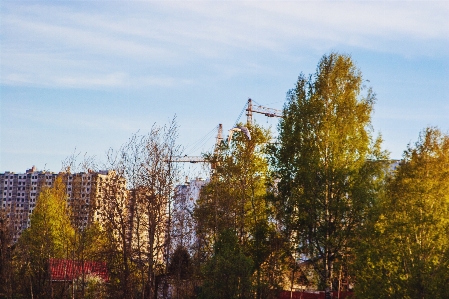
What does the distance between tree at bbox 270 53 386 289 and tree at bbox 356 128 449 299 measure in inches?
116

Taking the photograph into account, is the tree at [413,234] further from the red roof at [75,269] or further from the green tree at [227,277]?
the red roof at [75,269]

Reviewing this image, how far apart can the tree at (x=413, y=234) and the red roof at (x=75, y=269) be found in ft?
51.3

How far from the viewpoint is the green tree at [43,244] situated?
132ft

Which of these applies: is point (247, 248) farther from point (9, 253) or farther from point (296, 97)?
point (9, 253)

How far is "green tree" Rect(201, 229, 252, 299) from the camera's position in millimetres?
27922

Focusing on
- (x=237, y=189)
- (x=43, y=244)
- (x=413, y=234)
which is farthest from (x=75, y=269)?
(x=413, y=234)

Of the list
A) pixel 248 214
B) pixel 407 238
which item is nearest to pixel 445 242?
pixel 407 238

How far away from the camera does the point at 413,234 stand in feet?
89.2

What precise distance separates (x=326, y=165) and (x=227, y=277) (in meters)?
7.97

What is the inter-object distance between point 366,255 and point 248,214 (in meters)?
13.0

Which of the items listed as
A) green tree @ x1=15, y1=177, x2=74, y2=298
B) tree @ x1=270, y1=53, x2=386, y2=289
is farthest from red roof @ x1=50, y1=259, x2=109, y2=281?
tree @ x1=270, y1=53, x2=386, y2=289

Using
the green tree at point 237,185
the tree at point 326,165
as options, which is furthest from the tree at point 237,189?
the tree at point 326,165

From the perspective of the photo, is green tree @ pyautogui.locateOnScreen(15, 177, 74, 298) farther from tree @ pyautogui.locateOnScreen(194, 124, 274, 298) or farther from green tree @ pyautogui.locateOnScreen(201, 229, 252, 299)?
green tree @ pyautogui.locateOnScreen(201, 229, 252, 299)

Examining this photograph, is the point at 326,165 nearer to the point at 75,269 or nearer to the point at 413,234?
the point at 413,234
